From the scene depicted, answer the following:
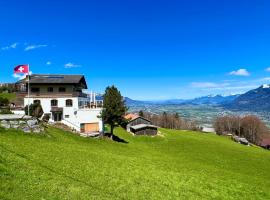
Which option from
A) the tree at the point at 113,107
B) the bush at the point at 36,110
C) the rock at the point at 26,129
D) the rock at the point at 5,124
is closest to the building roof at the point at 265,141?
the tree at the point at 113,107

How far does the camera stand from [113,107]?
62281 millimetres

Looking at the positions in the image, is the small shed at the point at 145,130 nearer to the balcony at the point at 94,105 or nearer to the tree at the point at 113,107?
the balcony at the point at 94,105

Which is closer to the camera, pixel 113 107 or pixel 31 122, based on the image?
pixel 31 122

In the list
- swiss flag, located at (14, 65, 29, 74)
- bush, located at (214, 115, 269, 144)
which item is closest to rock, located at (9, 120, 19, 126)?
swiss flag, located at (14, 65, 29, 74)

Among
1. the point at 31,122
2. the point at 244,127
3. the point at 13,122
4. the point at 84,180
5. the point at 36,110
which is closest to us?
the point at 84,180

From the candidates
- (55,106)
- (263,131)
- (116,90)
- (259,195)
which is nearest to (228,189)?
(259,195)

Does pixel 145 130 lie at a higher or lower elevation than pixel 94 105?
lower

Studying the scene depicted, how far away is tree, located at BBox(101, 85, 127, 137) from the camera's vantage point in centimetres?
6178

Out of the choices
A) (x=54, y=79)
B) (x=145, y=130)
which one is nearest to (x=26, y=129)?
(x=54, y=79)

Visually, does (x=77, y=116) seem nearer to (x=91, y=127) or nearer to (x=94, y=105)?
(x=91, y=127)

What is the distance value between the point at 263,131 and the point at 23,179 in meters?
164

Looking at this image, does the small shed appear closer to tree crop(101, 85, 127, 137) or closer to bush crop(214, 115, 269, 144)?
tree crop(101, 85, 127, 137)

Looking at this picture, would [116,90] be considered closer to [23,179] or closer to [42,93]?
[42,93]

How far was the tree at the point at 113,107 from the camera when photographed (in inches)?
2432
